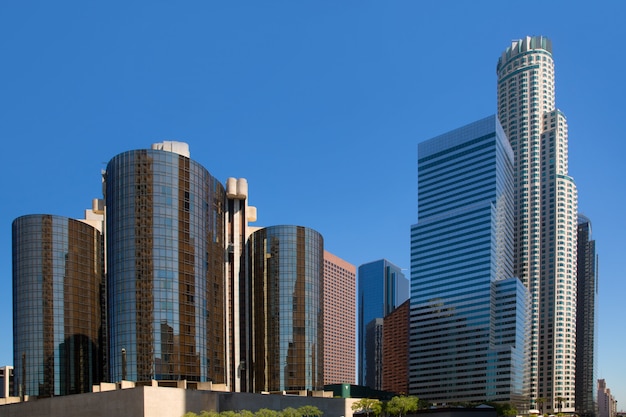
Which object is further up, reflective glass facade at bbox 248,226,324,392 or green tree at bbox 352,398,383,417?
reflective glass facade at bbox 248,226,324,392

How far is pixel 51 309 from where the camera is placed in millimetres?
161000

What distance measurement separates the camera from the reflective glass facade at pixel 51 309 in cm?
16000

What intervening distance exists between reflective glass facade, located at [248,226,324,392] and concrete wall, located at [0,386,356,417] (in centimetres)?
2821

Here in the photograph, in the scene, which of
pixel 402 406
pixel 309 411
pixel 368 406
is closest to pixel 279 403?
pixel 309 411

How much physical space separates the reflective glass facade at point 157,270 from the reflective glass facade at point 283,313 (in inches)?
1296

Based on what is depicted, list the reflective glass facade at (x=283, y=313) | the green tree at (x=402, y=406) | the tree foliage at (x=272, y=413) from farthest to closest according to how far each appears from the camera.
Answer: the reflective glass facade at (x=283, y=313)
the green tree at (x=402, y=406)
the tree foliage at (x=272, y=413)

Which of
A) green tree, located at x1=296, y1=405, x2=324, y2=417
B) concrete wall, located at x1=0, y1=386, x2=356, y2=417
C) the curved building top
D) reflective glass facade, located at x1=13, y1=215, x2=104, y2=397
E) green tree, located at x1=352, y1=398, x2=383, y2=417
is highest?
the curved building top

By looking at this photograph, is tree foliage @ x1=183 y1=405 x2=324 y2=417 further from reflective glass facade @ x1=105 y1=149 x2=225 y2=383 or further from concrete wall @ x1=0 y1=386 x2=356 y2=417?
reflective glass facade @ x1=105 y1=149 x2=225 y2=383

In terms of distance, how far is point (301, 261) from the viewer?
18638 centimetres

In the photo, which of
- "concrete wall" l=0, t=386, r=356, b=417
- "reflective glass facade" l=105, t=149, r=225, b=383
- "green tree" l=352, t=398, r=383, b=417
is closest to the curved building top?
"reflective glass facade" l=105, t=149, r=225, b=383

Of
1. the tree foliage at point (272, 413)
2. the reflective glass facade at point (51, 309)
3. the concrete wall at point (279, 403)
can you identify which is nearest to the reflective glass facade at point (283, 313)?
the concrete wall at point (279, 403)

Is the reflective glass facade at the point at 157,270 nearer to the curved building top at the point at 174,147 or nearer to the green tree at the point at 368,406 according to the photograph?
the curved building top at the point at 174,147

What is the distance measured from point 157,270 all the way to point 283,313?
52.0 meters

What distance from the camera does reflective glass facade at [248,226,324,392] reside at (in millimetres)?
182000
